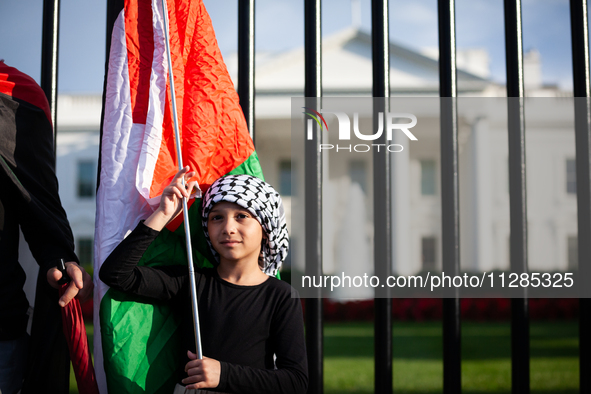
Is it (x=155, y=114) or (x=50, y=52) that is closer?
(x=155, y=114)

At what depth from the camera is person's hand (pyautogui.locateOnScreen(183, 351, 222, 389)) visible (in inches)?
61.3

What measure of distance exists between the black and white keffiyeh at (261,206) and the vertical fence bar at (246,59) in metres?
0.40

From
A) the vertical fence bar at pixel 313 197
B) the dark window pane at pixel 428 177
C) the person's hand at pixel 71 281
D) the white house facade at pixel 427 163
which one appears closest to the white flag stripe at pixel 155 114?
the person's hand at pixel 71 281

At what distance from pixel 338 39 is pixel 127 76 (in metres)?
14.2

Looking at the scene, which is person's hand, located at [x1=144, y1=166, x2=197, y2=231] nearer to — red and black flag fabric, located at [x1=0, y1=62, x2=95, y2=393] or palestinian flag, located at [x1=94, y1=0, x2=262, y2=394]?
palestinian flag, located at [x1=94, y1=0, x2=262, y2=394]

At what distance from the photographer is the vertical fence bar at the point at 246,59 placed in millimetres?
2139

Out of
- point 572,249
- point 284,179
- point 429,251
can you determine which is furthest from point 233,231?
point 429,251

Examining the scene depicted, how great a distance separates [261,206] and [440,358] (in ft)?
18.1

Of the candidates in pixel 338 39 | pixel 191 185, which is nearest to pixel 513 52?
pixel 191 185

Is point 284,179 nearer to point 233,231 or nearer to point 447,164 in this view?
point 447,164

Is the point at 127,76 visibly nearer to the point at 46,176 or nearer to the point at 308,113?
the point at 46,176

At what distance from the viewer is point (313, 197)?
6.90ft

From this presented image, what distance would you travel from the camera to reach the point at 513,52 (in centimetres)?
215

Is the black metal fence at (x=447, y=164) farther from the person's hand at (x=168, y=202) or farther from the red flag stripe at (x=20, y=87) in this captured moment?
the person's hand at (x=168, y=202)
